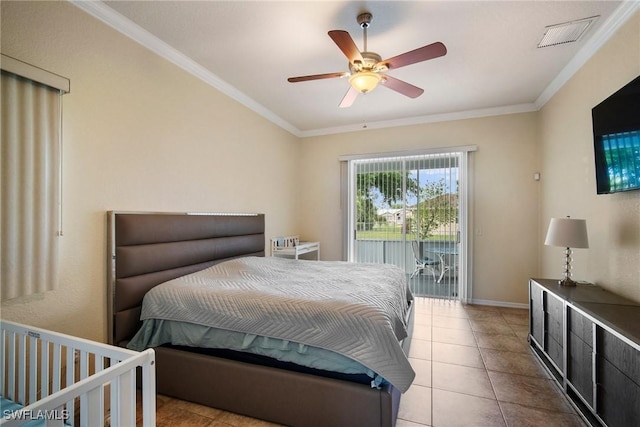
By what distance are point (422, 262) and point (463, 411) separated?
8.88ft

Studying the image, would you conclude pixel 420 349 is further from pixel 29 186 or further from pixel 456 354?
pixel 29 186

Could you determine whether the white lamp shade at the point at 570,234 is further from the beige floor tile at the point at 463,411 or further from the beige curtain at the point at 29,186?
the beige curtain at the point at 29,186

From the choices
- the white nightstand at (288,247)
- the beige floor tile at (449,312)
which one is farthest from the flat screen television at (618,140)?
the white nightstand at (288,247)

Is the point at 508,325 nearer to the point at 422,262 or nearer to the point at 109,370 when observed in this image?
the point at 422,262

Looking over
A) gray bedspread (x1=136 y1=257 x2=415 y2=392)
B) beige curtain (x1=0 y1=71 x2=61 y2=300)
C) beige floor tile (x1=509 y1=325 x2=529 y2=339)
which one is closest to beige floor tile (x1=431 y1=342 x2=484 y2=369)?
beige floor tile (x1=509 y1=325 x2=529 y2=339)

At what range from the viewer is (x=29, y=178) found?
170 cm

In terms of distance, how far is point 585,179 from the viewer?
8.93 ft

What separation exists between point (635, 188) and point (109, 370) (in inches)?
120

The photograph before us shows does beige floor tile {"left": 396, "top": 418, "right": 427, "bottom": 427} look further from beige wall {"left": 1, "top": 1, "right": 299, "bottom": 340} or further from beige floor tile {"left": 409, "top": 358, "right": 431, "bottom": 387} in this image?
beige wall {"left": 1, "top": 1, "right": 299, "bottom": 340}

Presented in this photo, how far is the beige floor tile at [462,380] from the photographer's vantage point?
216cm

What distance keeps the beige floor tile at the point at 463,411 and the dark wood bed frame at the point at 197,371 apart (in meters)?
0.43

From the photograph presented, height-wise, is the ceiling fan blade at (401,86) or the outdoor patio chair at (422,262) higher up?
the ceiling fan blade at (401,86)

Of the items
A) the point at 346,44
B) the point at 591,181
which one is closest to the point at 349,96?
the point at 346,44

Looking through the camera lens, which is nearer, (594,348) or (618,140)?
(594,348)
